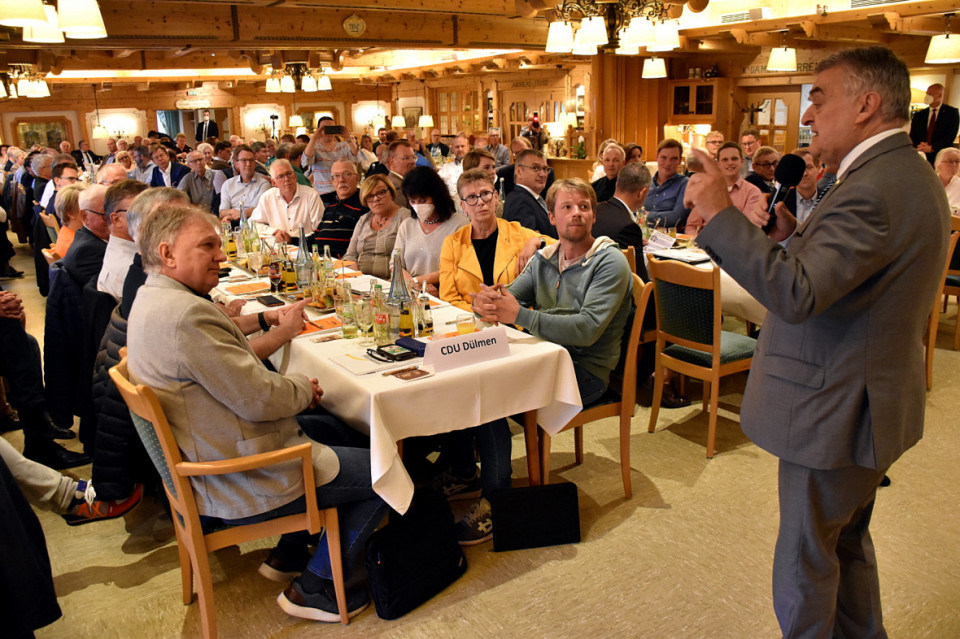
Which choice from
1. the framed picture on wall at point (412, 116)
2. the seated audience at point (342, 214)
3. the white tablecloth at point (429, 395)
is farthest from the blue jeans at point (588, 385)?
the framed picture on wall at point (412, 116)

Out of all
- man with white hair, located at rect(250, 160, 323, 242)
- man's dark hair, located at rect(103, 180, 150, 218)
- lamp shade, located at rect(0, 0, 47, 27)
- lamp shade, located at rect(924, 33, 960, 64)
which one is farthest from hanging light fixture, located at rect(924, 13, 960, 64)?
lamp shade, located at rect(0, 0, 47, 27)

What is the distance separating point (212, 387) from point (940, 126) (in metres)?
7.66

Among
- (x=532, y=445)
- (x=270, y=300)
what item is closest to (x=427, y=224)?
(x=270, y=300)

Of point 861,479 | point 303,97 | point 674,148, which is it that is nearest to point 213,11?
point 674,148

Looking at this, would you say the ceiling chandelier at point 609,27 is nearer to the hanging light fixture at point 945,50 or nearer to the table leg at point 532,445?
the table leg at point 532,445

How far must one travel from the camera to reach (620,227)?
13.5 feet

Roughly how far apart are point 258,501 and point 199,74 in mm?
17036

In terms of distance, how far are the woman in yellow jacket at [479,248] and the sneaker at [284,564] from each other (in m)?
1.41

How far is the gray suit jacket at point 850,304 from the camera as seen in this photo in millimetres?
1501

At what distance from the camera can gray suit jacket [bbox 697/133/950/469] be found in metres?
1.50

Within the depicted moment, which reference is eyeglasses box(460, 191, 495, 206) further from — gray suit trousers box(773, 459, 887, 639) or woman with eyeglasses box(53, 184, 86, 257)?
woman with eyeglasses box(53, 184, 86, 257)

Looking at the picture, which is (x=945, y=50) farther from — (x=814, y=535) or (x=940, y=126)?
(x=814, y=535)

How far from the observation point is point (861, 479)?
5.75 feet

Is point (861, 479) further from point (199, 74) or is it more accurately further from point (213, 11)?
point (199, 74)
